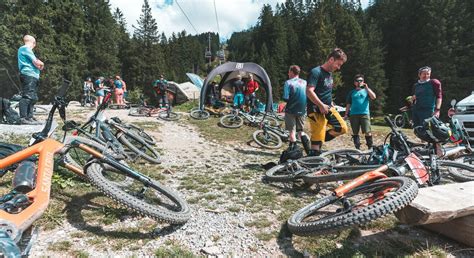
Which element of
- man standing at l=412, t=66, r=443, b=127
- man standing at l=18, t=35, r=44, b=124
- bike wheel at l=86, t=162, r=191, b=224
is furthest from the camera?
man standing at l=18, t=35, r=44, b=124

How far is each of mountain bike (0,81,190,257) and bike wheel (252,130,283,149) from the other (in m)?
5.51

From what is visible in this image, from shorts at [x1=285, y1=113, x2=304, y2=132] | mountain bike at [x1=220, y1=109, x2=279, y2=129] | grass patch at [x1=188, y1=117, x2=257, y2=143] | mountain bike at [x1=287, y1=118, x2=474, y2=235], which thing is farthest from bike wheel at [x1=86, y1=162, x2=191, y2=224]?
mountain bike at [x1=220, y1=109, x2=279, y2=129]

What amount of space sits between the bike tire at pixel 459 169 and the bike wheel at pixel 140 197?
3910mm

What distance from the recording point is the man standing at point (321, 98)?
198 inches

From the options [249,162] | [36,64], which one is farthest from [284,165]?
[36,64]

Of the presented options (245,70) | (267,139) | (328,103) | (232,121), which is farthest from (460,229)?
(245,70)

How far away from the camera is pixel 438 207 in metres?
2.64

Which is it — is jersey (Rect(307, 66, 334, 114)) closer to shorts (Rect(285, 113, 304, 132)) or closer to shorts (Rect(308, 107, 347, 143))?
shorts (Rect(308, 107, 347, 143))

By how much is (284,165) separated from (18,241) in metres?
3.77

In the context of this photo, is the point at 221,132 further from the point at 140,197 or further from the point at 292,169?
the point at 140,197

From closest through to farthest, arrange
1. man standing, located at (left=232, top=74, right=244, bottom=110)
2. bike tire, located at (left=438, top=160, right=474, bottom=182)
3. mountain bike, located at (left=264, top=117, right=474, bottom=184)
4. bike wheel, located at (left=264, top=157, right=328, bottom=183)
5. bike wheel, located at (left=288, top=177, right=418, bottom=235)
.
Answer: bike wheel, located at (left=288, top=177, right=418, bottom=235) → mountain bike, located at (left=264, top=117, right=474, bottom=184) → bike tire, located at (left=438, top=160, right=474, bottom=182) → bike wheel, located at (left=264, top=157, right=328, bottom=183) → man standing, located at (left=232, top=74, right=244, bottom=110)

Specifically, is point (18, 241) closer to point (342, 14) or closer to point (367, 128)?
point (367, 128)

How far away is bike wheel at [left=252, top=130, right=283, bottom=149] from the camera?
9039mm

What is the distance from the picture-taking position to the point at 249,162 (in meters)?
6.89
